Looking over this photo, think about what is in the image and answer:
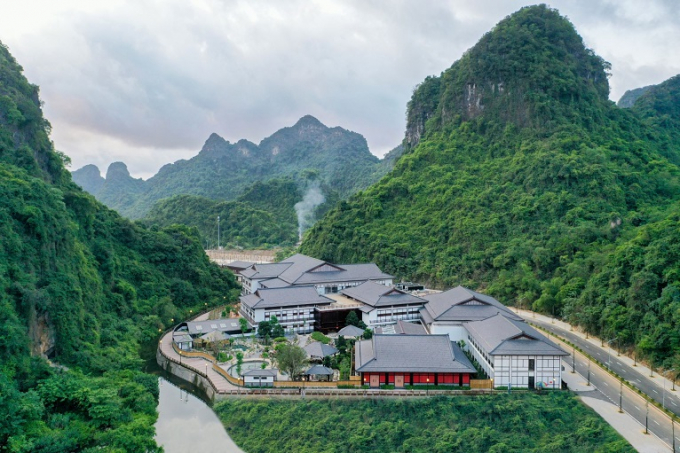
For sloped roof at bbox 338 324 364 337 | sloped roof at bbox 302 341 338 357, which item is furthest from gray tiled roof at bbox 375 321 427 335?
sloped roof at bbox 302 341 338 357

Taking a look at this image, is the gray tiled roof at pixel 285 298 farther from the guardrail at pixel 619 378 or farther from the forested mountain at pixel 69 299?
the guardrail at pixel 619 378

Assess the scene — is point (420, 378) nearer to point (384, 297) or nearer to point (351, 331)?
point (351, 331)

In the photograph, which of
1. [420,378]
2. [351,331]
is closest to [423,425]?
[420,378]

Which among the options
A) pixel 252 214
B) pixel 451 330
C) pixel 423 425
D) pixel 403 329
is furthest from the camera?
pixel 252 214

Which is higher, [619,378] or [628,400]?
[619,378]

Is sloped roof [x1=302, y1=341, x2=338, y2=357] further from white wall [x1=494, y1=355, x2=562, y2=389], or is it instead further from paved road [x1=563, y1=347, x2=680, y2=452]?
paved road [x1=563, y1=347, x2=680, y2=452]

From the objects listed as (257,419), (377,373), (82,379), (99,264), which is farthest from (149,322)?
(377,373)
